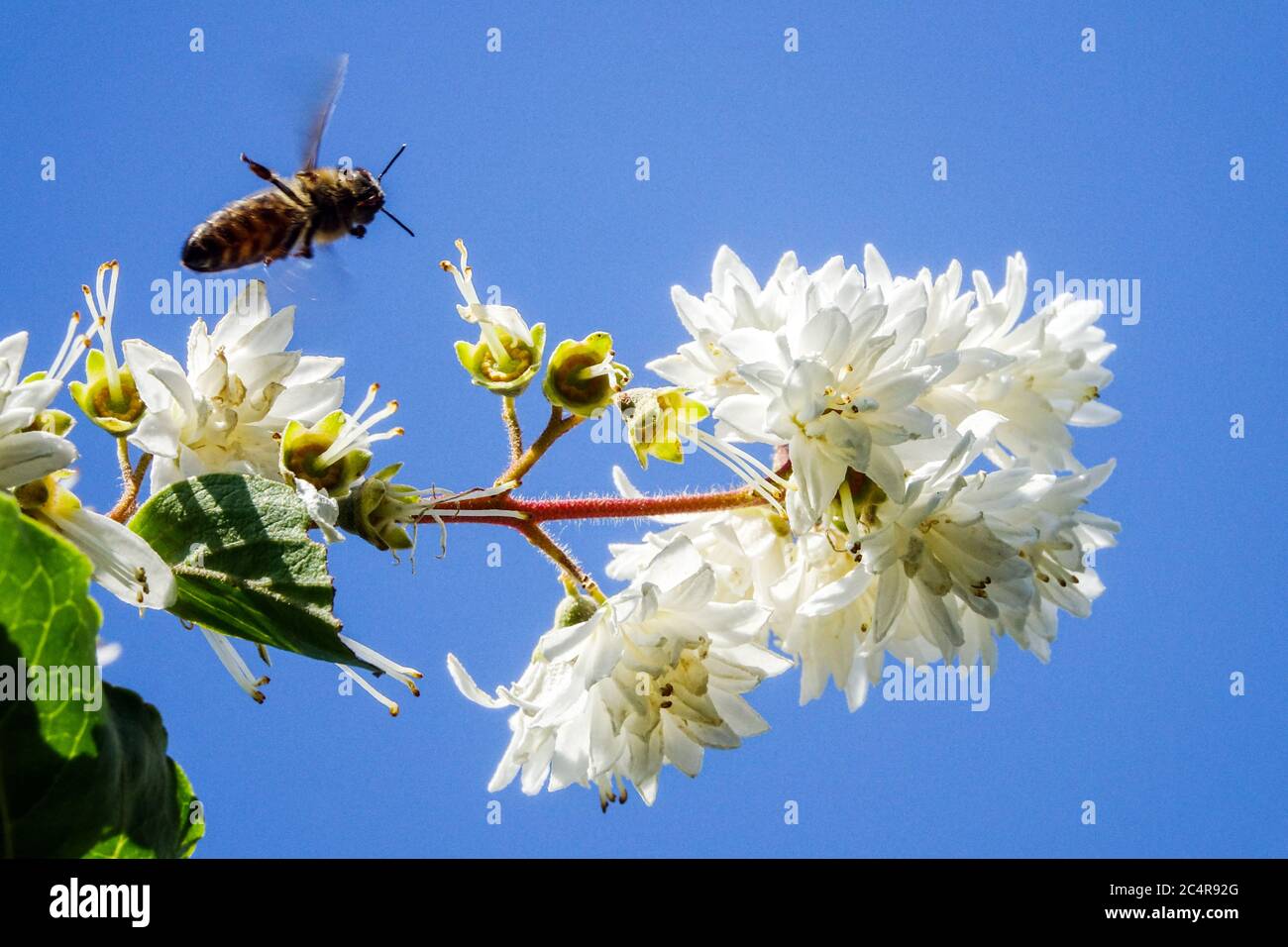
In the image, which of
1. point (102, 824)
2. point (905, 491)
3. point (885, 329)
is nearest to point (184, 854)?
point (102, 824)

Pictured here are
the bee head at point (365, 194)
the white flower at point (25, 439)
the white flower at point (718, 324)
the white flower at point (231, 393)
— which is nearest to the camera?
the white flower at point (25, 439)

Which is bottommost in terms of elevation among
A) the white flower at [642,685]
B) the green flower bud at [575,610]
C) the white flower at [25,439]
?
the white flower at [642,685]

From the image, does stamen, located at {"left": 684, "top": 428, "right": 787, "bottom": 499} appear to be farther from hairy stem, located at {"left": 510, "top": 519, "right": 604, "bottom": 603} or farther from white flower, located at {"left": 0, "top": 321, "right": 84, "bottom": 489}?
white flower, located at {"left": 0, "top": 321, "right": 84, "bottom": 489}

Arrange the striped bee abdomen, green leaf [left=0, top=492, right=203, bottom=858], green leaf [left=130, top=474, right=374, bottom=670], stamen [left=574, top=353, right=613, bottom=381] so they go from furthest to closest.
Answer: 1. the striped bee abdomen
2. stamen [left=574, top=353, right=613, bottom=381]
3. green leaf [left=130, top=474, right=374, bottom=670]
4. green leaf [left=0, top=492, right=203, bottom=858]

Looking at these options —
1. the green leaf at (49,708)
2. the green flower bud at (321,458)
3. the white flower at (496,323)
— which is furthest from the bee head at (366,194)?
the green leaf at (49,708)

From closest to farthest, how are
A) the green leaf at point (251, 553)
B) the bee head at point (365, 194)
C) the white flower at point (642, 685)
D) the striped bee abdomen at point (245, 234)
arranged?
the green leaf at point (251, 553) < the white flower at point (642, 685) < the striped bee abdomen at point (245, 234) < the bee head at point (365, 194)

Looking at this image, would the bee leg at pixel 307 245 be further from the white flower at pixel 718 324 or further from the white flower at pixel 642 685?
the white flower at pixel 642 685

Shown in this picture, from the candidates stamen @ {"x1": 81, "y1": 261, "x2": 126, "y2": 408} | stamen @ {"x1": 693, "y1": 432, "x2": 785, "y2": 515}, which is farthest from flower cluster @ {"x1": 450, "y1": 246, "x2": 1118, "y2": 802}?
stamen @ {"x1": 81, "y1": 261, "x2": 126, "y2": 408}
